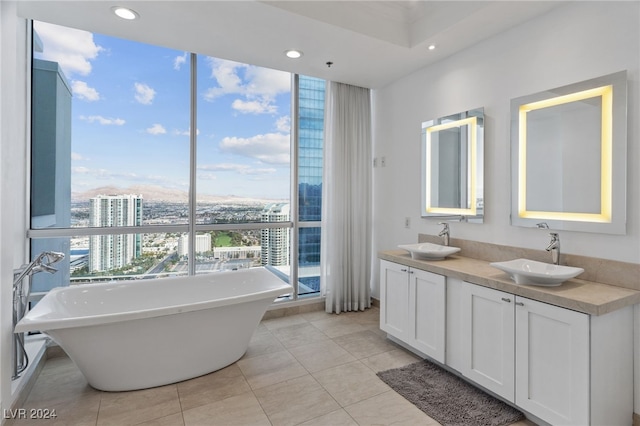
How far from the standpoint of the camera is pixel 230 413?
2.10 m

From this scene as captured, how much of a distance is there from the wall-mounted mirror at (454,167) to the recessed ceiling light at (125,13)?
8.85 ft

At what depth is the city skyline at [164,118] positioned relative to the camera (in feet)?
9.89

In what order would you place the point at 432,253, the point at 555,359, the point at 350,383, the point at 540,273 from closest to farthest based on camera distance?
the point at 555,359 → the point at 540,273 → the point at 350,383 → the point at 432,253

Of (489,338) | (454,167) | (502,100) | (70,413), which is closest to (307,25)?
(502,100)

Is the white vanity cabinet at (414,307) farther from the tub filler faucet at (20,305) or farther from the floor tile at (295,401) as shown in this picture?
the tub filler faucet at (20,305)

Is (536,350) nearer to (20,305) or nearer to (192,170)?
(192,170)

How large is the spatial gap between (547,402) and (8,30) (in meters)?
3.91

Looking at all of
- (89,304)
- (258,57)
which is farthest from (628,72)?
(89,304)

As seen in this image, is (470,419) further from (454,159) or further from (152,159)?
(152,159)

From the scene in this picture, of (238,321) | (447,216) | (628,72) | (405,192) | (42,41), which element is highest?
(42,41)

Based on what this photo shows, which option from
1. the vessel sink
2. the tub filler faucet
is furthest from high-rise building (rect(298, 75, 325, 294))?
the tub filler faucet

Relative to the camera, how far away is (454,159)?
121 inches

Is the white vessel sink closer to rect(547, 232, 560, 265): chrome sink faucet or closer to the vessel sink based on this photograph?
rect(547, 232, 560, 265): chrome sink faucet

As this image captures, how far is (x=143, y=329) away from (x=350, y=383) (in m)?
1.54
